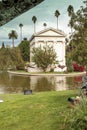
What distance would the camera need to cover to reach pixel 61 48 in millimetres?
54812

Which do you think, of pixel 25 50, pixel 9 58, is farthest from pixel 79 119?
pixel 25 50

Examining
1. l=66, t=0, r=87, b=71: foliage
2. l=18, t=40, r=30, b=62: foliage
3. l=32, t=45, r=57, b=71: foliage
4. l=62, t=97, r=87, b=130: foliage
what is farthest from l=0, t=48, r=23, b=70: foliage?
l=62, t=97, r=87, b=130: foliage

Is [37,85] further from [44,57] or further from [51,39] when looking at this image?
[51,39]

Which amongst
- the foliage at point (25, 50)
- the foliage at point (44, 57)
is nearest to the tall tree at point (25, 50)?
the foliage at point (25, 50)

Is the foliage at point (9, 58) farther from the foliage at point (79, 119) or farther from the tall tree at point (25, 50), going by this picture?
the foliage at point (79, 119)

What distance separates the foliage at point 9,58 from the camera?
47.4m

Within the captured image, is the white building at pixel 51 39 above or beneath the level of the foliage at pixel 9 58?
above

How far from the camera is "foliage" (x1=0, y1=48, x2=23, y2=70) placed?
Answer: 1865 inches

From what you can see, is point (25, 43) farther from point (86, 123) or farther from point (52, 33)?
point (86, 123)

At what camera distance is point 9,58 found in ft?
157

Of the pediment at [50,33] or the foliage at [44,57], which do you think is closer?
the foliage at [44,57]

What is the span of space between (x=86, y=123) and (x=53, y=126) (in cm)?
100

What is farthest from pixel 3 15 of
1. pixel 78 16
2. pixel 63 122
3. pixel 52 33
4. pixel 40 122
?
pixel 52 33

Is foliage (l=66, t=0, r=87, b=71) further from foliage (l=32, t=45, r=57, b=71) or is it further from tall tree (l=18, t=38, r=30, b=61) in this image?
tall tree (l=18, t=38, r=30, b=61)
